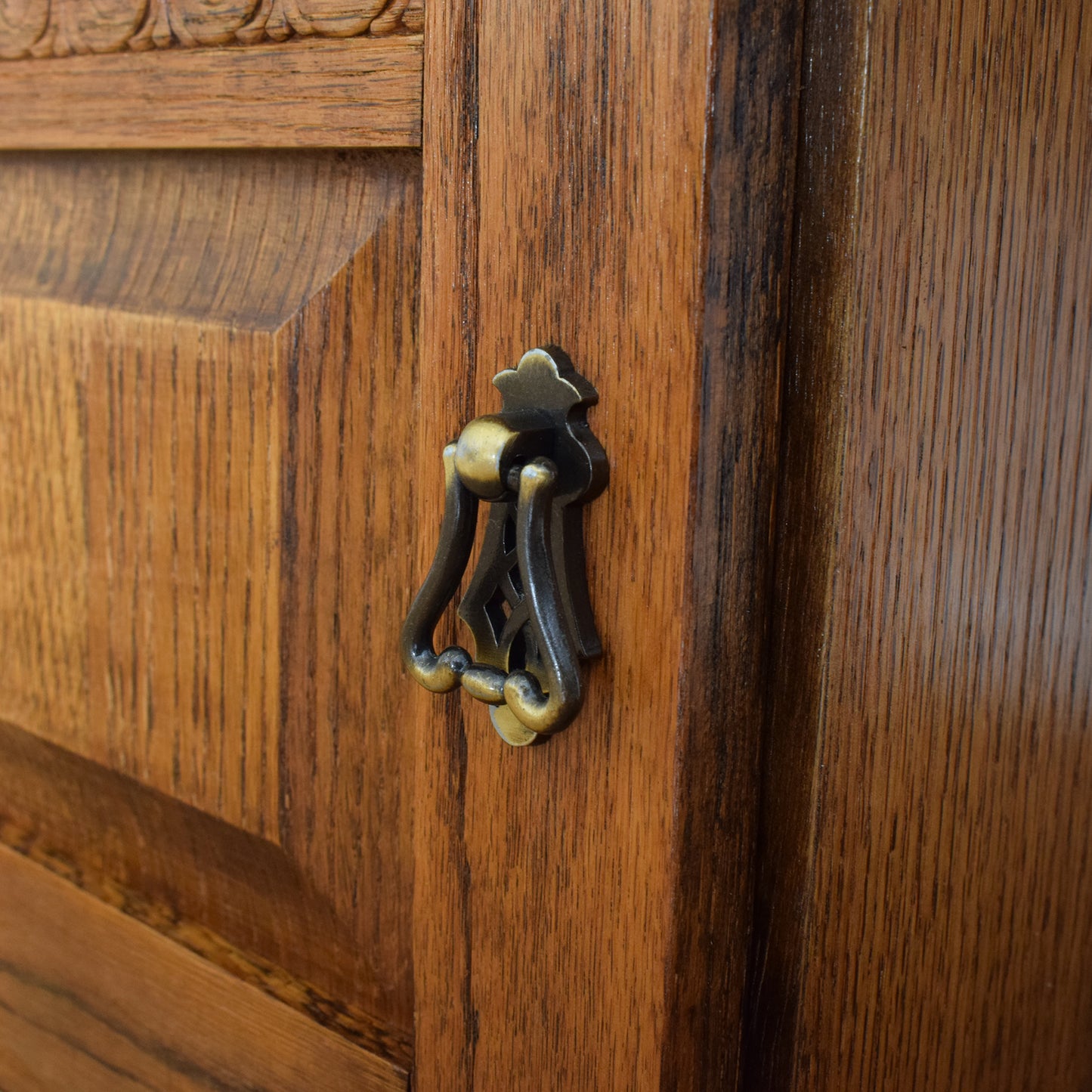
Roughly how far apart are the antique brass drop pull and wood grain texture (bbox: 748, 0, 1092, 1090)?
55mm

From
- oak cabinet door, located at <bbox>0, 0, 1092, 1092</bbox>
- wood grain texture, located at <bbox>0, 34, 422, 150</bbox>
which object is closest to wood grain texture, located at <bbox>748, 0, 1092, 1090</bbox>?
oak cabinet door, located at <bbox>0, 0, 1092, 1092</bbox>

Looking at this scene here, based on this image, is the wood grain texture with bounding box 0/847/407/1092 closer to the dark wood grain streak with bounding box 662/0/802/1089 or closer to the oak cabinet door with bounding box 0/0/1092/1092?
the oak cabinet door with bounding box 0/0/1092/1092

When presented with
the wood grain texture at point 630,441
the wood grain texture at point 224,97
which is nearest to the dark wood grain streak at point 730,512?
the wood grain texture at point 630,441

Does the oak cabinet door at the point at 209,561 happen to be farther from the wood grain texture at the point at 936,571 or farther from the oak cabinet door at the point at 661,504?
the wood grain texture at the point at 936,571

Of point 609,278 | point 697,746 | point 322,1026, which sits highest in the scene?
point 609,278

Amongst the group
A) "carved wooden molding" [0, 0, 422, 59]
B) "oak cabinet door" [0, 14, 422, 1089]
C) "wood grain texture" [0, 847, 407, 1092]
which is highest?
"carved wooden molding" [0, 0, 422, 59]

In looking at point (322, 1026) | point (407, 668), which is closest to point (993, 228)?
point (407, 668)

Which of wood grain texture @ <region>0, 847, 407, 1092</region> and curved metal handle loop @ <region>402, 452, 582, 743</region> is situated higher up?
curved metal handle loop @ <region>402, 452, 582, 743</region>

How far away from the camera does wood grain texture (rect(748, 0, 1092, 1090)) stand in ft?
0.88

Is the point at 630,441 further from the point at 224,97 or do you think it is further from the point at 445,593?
the point at 224,97

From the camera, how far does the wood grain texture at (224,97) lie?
32 cm

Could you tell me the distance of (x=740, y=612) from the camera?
11.2 inches

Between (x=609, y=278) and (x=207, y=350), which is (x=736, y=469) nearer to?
(x=609, y=278)

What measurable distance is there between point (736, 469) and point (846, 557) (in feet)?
0.12
